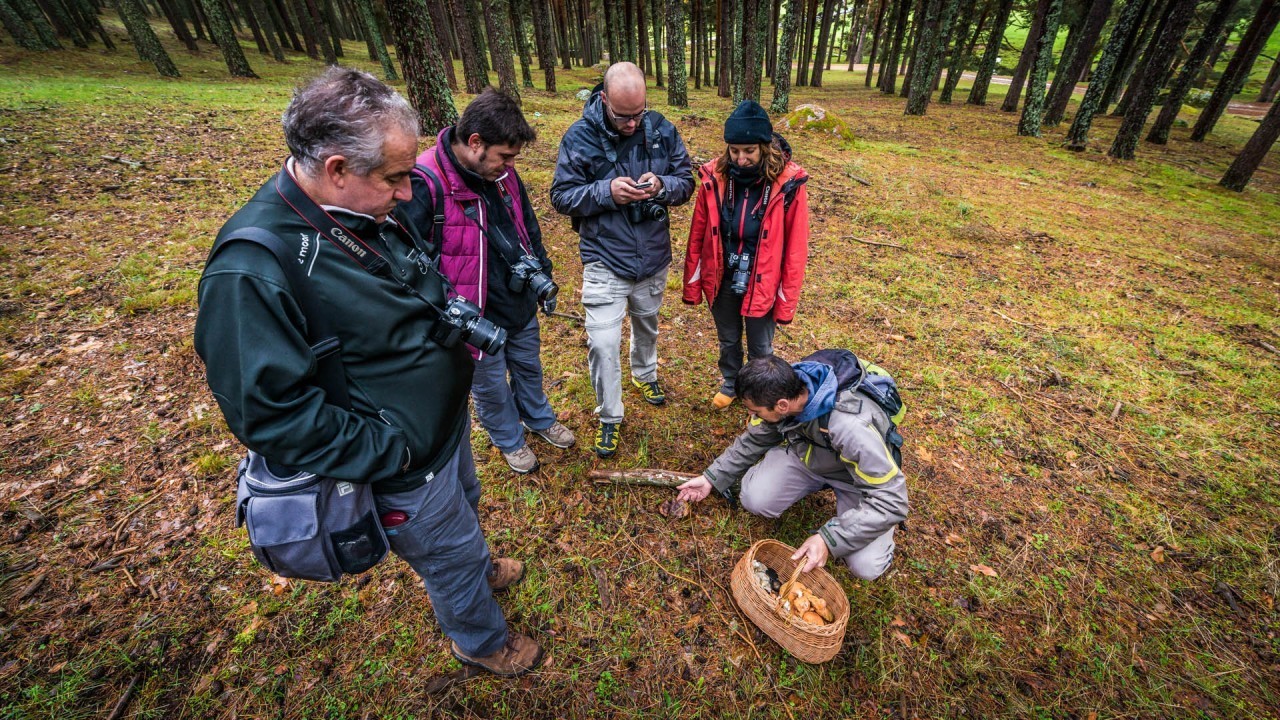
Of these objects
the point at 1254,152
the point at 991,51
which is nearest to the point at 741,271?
the point at 1254,152

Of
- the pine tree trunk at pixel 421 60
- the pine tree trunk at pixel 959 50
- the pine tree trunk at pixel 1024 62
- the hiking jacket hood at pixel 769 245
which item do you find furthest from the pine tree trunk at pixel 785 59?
the hiking jacket hood at pixel 769 245

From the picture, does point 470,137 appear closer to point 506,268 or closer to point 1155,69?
point 506,268

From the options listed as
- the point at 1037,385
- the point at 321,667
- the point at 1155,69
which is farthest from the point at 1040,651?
the point at 1155,69

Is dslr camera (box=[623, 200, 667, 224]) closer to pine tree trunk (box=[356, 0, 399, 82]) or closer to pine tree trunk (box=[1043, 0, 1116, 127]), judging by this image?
pine tree trunk (box=[356, 0, 399, 82])

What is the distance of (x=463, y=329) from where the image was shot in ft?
5.84

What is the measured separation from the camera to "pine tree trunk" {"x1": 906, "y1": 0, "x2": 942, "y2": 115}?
17.5m

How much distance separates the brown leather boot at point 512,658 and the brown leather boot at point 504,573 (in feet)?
1.07

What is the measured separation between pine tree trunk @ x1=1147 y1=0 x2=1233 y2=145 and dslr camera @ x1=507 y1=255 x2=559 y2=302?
67.1ft

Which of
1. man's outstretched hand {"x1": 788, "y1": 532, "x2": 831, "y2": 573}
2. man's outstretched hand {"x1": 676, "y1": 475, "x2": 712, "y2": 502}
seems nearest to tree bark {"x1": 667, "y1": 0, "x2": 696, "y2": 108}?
man's outstretched hand {"x1": 676, "y1": 475, "x2": 712, "y2": 502}

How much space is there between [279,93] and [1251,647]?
20869 millimetres

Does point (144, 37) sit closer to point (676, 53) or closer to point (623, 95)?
point (676, 53)

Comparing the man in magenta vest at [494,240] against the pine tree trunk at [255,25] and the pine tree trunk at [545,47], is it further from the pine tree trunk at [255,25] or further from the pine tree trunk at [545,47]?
the pine tree trunk at [255,25]

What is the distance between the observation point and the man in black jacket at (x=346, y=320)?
1312 millimetres

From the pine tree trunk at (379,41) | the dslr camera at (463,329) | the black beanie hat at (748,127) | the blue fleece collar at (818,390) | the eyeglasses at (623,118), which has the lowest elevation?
the blue fleece collar at (818,390)
